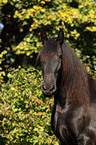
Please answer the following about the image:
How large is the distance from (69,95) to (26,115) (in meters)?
2.66

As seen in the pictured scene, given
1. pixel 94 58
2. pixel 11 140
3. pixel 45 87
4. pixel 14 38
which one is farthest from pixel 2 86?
pixel 14 38

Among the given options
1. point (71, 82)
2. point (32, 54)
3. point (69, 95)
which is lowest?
point (32, 54)

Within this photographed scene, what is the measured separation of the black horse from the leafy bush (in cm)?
229

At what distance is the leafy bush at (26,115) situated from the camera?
5453mm

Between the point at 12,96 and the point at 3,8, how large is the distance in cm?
722

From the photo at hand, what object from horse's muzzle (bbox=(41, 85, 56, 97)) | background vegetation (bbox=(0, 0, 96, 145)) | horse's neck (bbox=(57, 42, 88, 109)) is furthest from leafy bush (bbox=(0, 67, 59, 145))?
horse's muzzle (bbox=(41, 85, 56, 97))

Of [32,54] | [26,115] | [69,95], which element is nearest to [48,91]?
[69,95]

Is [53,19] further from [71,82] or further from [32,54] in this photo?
[71,82]

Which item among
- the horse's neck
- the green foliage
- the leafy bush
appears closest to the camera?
the horse's neck

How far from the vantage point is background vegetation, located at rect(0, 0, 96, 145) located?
5562 millimetres

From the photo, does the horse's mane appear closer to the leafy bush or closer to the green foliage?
the leafy bush

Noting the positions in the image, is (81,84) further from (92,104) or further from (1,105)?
(1,105)

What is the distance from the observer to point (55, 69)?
2.82 m

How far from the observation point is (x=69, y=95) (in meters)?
3.13
